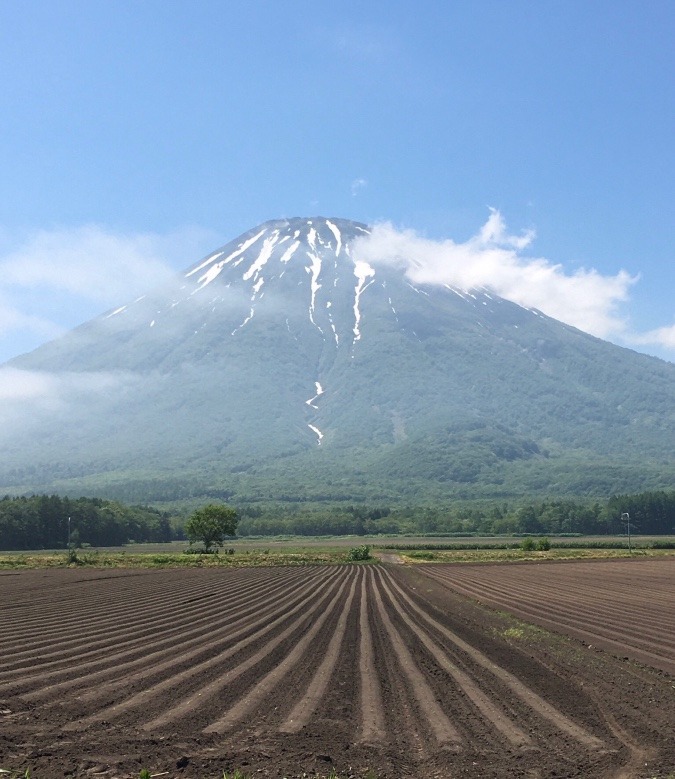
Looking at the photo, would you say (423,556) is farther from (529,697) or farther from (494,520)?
(494,520)

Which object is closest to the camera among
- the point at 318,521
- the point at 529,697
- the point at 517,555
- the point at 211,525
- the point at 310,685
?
the point at 529,697

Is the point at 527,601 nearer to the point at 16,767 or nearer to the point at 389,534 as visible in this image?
the point at 16,767

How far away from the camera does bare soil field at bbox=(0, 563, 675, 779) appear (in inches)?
386

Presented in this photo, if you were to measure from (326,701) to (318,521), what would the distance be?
144910mm

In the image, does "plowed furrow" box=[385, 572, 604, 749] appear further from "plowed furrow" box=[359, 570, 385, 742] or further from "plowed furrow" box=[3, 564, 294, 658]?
"plowed furrow" box=[3, 564, 294, 658]

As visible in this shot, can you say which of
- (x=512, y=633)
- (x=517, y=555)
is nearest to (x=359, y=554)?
(x=517, y=555)

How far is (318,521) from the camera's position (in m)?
156

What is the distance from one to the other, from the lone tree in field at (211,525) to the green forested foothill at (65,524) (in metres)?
16.4

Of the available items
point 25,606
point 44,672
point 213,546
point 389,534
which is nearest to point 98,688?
point 44,672

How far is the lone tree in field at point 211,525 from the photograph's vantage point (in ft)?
332

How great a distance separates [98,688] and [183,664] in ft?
8.95

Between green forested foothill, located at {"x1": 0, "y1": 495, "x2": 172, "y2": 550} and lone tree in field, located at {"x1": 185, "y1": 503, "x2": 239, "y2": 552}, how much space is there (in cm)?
1636

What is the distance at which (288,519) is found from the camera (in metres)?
164

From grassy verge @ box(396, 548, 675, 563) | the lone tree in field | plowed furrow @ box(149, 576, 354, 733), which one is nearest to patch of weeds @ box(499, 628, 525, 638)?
plowed furrow @ box(149, 576, 354, 733)
